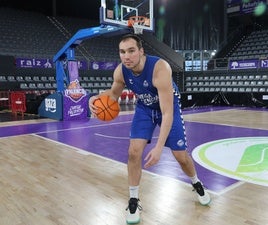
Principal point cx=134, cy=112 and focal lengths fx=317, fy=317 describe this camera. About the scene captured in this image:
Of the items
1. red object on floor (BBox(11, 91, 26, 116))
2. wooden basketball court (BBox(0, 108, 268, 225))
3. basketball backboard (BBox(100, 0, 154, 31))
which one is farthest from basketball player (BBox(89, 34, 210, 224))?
red object on floor (BBox(11, 91, 26, 116))

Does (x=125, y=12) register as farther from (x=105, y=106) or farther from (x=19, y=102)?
(x=105, y=106)

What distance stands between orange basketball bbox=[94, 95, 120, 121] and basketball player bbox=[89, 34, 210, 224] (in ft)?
0.20

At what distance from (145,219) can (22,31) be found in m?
18.4

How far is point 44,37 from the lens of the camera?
64.1ft

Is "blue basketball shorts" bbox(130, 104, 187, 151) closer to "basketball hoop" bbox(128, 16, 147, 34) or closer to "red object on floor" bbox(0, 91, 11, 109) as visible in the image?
"basketball hoop" bbox(128, 16, 147, 34)

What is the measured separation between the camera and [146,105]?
303 cm

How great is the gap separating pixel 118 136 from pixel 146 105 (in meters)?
4.44

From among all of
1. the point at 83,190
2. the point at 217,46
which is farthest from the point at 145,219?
the point at 217,46

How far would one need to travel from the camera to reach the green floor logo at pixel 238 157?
432 cm

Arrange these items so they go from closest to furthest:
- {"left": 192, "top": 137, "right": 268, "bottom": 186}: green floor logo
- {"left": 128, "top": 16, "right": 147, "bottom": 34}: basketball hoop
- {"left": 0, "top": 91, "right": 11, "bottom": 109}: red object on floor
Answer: {"left": 192, "top": 137, "right": 268, "bottom": 186}: green floor logo → {"left": 128, "top": 16, "right": 147, "bottom": 34}: basketball hoop → {"left": 0, "top": 91, "right": 11, "bottom": 109}: red object on floor

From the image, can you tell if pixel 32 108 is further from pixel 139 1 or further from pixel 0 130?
pixel 139 1

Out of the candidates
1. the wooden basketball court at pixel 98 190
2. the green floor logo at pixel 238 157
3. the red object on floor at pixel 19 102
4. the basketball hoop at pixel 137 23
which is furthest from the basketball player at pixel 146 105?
the red object on floor at pixel 19 102

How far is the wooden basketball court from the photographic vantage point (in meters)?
3.02

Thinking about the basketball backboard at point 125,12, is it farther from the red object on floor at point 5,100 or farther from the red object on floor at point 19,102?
the red object on floor at point 5,100
